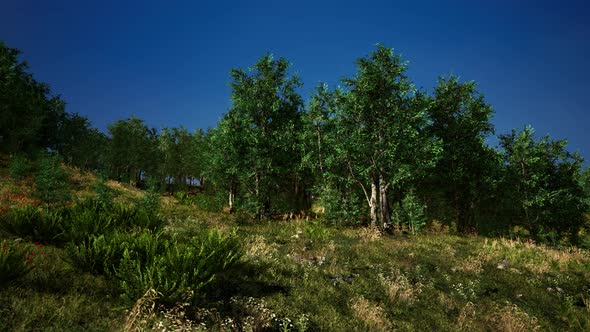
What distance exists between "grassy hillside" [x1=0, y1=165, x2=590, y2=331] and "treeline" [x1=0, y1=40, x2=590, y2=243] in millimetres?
6337

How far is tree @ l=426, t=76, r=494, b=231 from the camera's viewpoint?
2341 centimetres

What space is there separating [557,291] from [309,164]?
15107 millimetres

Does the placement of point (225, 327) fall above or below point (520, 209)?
below

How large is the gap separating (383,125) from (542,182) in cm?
1386

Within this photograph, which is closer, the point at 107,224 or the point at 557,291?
the point at 107,224

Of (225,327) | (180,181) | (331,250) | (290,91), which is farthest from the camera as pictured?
(180,181)

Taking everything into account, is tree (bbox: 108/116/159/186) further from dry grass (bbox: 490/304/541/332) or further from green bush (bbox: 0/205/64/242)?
dry grass (bbox: 490/304/541/332)

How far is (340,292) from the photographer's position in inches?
350

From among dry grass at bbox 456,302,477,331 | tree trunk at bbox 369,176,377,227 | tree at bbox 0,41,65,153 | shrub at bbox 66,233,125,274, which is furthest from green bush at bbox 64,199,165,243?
tree at bbox 0,41,65,153

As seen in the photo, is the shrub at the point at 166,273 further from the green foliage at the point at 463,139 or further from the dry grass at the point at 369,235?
the green foliage at the point at 463,139

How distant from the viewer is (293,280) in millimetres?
9109

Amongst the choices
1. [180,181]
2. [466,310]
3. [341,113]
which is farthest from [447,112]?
[180,181]

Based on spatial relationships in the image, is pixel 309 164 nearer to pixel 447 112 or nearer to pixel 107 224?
pixel 447 112

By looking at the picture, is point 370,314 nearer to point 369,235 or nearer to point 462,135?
point 369,235
